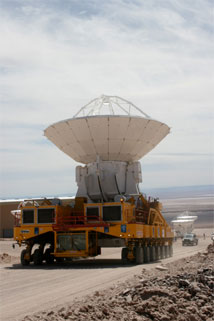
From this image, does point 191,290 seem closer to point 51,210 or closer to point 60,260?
point 51,210

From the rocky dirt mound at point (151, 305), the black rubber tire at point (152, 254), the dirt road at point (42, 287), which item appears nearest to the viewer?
the rocky dirt mound at point (151, 305)

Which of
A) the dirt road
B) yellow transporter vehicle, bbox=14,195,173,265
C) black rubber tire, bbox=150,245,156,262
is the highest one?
yellow transporter vehicle, bbox=14,195,173,265

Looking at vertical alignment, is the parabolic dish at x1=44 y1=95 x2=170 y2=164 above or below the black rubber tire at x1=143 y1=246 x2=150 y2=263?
above

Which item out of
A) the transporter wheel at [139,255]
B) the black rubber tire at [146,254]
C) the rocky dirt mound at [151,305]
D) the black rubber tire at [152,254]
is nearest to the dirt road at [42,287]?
the rocky dirt mound at [151,305]

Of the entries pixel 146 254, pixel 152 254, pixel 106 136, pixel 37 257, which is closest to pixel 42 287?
pixel 37 257

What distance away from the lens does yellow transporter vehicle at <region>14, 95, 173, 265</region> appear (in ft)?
73.1

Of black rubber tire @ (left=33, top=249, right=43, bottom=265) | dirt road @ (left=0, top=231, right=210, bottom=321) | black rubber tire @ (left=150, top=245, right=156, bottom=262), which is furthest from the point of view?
black rubber tire @ (left=150, top=245, right=156, bottom=262)

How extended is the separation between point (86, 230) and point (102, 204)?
138cm

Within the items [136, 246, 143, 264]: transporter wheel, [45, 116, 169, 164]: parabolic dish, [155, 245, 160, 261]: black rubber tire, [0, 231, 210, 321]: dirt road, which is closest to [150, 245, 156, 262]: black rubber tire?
[155, 245, 160, 261]: black rubber tire

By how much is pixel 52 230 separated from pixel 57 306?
12.4 metres

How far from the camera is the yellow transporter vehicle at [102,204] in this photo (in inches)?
877

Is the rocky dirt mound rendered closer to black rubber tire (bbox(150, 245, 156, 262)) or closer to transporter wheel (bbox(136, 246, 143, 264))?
transporter wheel (bbox(136, 246, 143, 264))

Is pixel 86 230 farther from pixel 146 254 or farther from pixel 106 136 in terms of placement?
pixel 106 136

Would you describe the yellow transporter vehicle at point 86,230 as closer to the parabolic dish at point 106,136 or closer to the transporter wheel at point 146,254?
the transporter wheel at point 146,254
